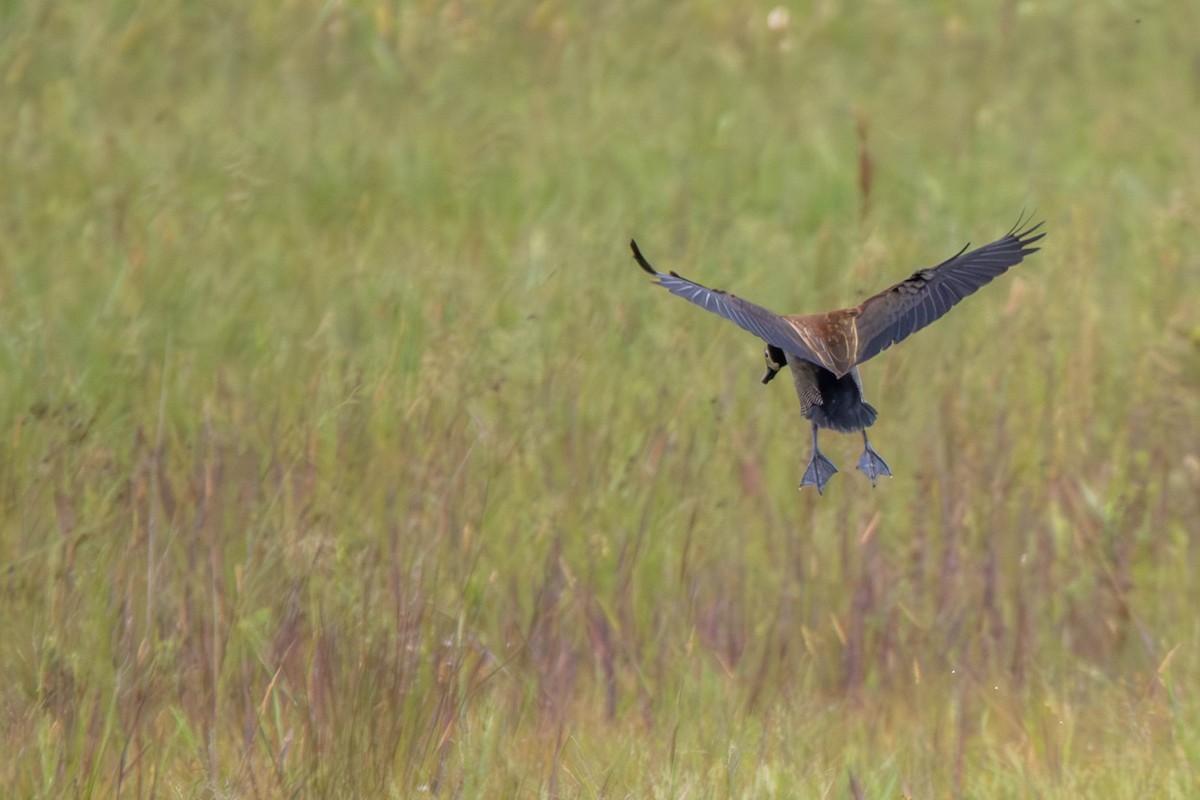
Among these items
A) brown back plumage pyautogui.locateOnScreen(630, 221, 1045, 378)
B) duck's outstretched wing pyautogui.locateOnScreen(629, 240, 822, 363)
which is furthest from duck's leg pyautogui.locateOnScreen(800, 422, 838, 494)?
duck's outstretched wing pyautogui.locateOnScreen(629, 240, 822, 363)

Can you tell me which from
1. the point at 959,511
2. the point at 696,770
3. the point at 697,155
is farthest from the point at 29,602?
the point at 697,155

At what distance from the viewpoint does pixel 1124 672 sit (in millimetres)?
3943

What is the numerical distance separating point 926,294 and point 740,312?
44cm

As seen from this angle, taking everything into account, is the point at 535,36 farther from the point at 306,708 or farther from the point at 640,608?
the point at 306,708

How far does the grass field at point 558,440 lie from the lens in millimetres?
3188

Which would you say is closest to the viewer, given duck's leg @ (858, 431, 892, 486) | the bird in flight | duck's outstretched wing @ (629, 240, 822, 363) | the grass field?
duck's outstretched wing @ (629, 240, 822, 363)

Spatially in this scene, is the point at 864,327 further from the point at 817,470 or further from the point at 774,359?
the point at 817,470

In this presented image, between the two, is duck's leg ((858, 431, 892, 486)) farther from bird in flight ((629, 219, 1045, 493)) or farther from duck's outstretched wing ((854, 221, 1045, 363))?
duck's outstretched wing ((854, 221, 1045, 363))

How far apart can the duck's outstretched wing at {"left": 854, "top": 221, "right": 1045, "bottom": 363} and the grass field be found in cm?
83

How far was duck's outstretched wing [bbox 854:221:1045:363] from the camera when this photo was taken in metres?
2.72

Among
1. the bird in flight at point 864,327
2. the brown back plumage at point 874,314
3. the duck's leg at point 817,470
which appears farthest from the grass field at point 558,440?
the brown back plumage at point 874,314

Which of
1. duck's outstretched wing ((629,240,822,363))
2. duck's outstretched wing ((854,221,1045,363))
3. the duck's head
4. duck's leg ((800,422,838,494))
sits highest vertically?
duck's outstretched wing ((854,221,1045,363))

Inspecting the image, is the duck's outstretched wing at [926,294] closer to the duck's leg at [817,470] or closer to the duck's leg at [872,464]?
the duck's leg at [872,464]

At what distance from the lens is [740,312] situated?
8.17ft
